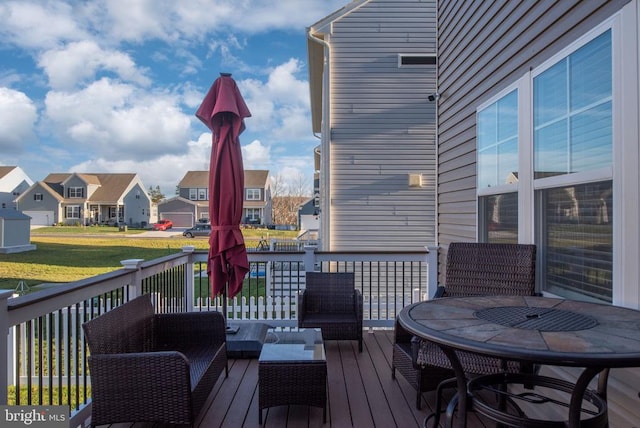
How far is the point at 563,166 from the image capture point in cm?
241

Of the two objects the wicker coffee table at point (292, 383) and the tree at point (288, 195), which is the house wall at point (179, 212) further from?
the wicker coffee table at point (292, 383)

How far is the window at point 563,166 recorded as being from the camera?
81.6 inches

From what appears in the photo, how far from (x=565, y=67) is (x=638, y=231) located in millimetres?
1112

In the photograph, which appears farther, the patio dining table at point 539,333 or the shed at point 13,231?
the shed at point 13,231

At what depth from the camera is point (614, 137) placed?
6.46ft

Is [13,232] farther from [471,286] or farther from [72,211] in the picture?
[471,286]

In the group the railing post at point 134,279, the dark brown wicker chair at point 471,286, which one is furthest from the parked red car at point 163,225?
the dark brown wicker chair at point 471,286

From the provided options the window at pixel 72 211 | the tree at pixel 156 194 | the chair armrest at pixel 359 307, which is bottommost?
the chair armrest at pixel 359 307

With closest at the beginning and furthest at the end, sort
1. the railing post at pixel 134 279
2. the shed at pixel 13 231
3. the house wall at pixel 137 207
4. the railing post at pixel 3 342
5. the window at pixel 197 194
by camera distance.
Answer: the railing post at pixel 3 342, the railing post at pixel 134 279, the shed at pixel 13 231, the house wall at pixel 137 207, the window at pixel 197 194

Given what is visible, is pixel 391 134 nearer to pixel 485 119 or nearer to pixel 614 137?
pixel 485 119

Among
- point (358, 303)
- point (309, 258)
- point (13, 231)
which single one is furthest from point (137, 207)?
point (358, 303)

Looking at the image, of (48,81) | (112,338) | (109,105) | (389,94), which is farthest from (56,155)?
(112,338)

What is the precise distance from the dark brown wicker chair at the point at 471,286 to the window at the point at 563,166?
15cm

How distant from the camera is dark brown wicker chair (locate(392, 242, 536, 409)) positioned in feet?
7.78
